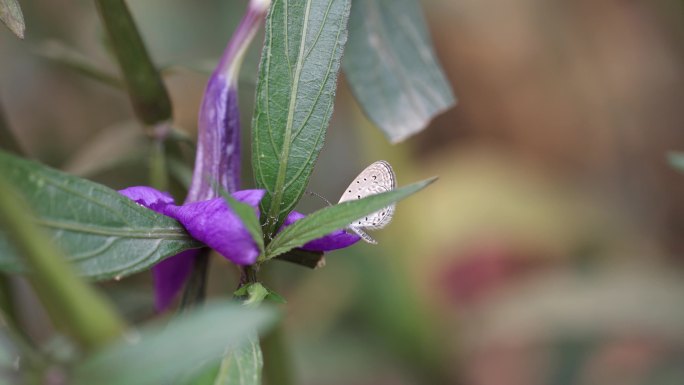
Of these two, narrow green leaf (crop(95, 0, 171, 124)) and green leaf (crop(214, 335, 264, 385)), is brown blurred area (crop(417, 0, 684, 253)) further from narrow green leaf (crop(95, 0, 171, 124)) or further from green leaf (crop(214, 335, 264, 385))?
green leaf (crop(214, 335, 264, 385))

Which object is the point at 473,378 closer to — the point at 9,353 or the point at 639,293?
the point at 639,293

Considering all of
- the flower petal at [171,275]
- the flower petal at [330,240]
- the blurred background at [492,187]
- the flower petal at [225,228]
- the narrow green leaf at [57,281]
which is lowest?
the blurred background at [492,187]

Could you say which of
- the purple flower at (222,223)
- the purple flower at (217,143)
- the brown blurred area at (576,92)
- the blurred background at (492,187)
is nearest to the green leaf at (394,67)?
the purple flower at (217,143)

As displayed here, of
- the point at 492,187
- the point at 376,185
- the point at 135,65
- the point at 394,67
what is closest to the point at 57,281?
the point at 376,185

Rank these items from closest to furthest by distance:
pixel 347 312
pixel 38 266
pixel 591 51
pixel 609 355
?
1. pixel 38 266
2. pixel 347 312
3. pixel 609 355
4. pixel 591 51

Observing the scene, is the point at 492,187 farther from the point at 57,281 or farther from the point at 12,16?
the point at 57,281

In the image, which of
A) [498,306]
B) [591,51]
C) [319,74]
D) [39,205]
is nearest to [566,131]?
[591,51]

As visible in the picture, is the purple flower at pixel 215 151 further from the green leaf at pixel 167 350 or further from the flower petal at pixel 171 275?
the green leaf at pixel 167 350
